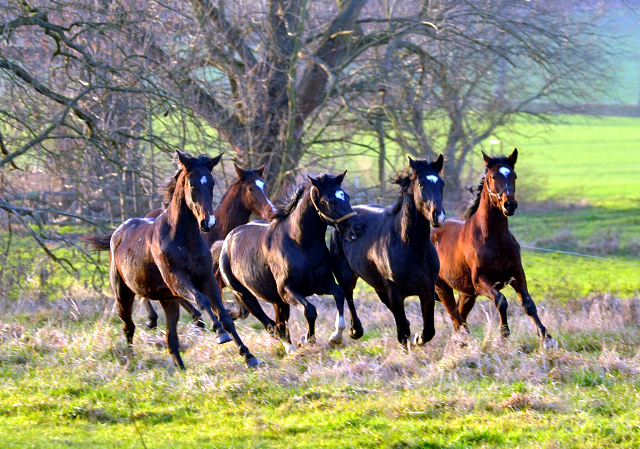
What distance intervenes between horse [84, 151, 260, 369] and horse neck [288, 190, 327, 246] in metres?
0.97

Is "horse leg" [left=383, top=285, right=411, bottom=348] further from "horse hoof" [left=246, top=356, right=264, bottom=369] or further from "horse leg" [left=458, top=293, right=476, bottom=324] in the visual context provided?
"horse leg" [left=458, top=293, right=476, bottom=324]

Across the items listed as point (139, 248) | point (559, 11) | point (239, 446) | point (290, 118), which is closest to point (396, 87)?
point (290, 118)

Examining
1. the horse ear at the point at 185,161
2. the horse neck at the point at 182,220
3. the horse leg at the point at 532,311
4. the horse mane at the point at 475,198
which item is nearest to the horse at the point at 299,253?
the horse neck at the point at 182,220

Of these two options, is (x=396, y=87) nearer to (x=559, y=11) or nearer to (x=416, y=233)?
(x=559, y=11)

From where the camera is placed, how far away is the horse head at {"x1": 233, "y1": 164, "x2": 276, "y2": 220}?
9.51 m

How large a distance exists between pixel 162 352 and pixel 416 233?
293 cm

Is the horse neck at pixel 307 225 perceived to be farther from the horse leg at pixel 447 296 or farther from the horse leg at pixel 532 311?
the horse leg at pixel 532 311

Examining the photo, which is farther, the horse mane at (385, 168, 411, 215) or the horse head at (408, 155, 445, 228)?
the horse mane at (385, 168, 411, 215)

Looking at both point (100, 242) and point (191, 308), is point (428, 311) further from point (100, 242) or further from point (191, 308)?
point (100, 242)

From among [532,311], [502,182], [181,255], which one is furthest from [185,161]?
[532,311]

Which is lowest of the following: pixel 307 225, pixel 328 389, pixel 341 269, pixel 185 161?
pixel 328 389

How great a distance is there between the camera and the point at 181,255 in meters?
7.22

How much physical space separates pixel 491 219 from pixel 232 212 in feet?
11.9

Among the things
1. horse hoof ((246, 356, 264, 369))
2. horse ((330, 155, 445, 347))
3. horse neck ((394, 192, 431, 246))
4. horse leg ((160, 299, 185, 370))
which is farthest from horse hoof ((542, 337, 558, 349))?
horse leg ((160, 299, 185, 370))
